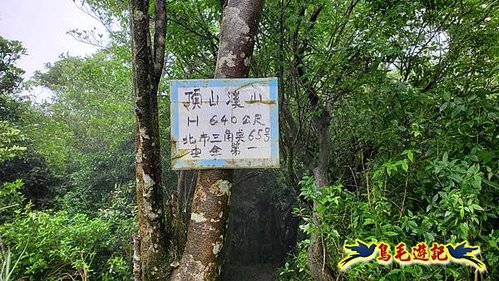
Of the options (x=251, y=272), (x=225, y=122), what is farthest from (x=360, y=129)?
(x=251, y=272)

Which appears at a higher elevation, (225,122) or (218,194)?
(225,122)

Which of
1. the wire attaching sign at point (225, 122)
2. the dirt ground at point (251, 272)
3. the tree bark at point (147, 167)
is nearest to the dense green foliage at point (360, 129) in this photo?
the wire attaching sign at point (225, 122)

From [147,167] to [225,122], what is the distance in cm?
34

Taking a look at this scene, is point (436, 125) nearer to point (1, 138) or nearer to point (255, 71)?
point (255, 71)

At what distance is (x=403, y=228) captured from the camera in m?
1.42

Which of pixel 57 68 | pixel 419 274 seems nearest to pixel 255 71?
pixel 419 274

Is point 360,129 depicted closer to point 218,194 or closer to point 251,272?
point 218,194

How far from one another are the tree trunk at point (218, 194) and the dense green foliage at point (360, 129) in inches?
19.1

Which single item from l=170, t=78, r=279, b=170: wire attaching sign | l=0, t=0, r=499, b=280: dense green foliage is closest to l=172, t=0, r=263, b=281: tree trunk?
l=170, t=78, r=279, b=170: wire attaching sign

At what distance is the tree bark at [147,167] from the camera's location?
1.36 metres

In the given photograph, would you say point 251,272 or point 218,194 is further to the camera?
point 251,272

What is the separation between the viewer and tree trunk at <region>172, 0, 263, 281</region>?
4.09ft

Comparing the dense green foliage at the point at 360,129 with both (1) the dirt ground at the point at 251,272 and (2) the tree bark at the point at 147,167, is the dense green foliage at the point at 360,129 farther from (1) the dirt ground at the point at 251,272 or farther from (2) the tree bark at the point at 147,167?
(1) the dirt ground at the point at 251,272

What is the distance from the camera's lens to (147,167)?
1364 millimetres
